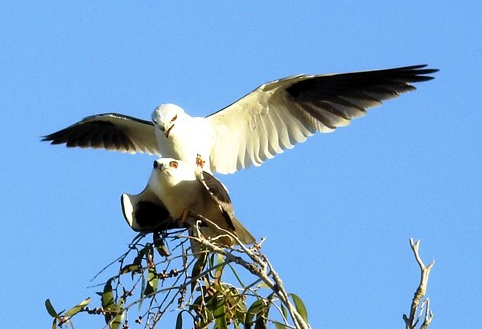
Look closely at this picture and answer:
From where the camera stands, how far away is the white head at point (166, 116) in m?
5.89

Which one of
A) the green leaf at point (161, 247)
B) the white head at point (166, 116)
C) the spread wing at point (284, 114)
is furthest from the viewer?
the spread wing at point (284, 114)

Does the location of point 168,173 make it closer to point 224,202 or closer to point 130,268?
point 224,202

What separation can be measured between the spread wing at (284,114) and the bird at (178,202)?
42.3 inches

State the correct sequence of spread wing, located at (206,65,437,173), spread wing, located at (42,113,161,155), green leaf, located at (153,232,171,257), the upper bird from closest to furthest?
green leaf, located at (153,232,171,257) → the upper bird → spread wing, located at (206,65,437,173) → spread wing, located at (42,113,161,155)

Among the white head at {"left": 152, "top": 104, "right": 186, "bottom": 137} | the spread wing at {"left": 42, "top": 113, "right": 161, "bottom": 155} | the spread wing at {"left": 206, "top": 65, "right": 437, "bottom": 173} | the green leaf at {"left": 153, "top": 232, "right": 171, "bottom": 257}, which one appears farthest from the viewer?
the spread wing at {"left": 42, "top": 113, "right": 161, "bottom": 155}

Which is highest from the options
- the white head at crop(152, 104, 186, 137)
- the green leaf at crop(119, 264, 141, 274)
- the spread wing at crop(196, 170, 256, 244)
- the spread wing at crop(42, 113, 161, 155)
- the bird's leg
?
the spread wing at crop(42, 113, 161, 155)

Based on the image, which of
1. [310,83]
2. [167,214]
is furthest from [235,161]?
[167,214]

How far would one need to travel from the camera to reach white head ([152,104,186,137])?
589 cm

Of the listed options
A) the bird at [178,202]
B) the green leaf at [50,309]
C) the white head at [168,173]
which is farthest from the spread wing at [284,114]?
the green leaf at [50,309]

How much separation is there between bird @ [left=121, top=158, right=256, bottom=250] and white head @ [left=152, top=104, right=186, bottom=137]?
649 mm

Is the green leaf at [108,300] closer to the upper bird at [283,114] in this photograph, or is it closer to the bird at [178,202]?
the bird at [178,202]

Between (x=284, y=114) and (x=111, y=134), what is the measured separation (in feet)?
4.55

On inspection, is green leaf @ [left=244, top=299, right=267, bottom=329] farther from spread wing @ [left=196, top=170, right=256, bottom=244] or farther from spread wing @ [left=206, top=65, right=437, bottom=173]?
spread wing @ [left=206, top=65, right=437, bottom=173]

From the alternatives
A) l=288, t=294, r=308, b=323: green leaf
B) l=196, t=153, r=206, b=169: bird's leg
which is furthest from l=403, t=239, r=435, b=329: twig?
l=196, t=153, r=206, b=169: bird's leg
